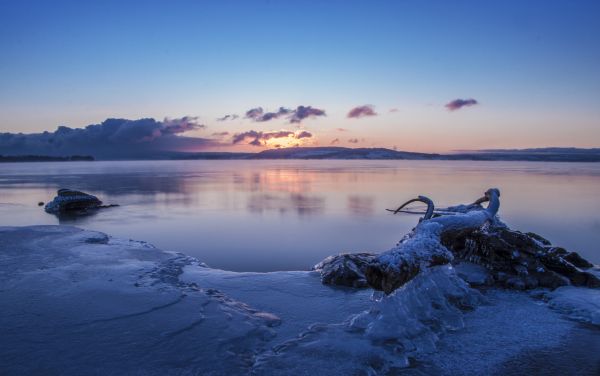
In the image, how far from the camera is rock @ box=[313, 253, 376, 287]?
5676 millimetres

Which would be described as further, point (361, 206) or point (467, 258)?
point (361, 206)

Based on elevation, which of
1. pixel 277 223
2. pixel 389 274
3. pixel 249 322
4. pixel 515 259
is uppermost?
pixel 389 274

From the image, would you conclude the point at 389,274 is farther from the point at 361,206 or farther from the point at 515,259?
the point at 361,206

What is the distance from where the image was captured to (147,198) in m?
18.8

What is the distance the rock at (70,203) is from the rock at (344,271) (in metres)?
12.3

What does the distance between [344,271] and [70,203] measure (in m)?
13.1

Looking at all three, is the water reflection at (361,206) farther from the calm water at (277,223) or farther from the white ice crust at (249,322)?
the white ice crust at (249,322)

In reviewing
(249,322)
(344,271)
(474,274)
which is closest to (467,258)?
(474,274)

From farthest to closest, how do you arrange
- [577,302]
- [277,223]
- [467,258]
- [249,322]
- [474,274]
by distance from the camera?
[277,223], [467,258], [474,274], [577,302], [249,322]

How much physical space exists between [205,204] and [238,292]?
1213 cm

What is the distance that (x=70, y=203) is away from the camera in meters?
14.6

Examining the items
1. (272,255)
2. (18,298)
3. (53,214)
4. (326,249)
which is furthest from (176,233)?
(53,214)

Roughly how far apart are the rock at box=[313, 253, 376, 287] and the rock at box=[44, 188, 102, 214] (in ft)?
40.3

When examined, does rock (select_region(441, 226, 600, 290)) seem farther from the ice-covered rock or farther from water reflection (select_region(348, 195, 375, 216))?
water reflection (select_region(348, 195, 375, 216))
